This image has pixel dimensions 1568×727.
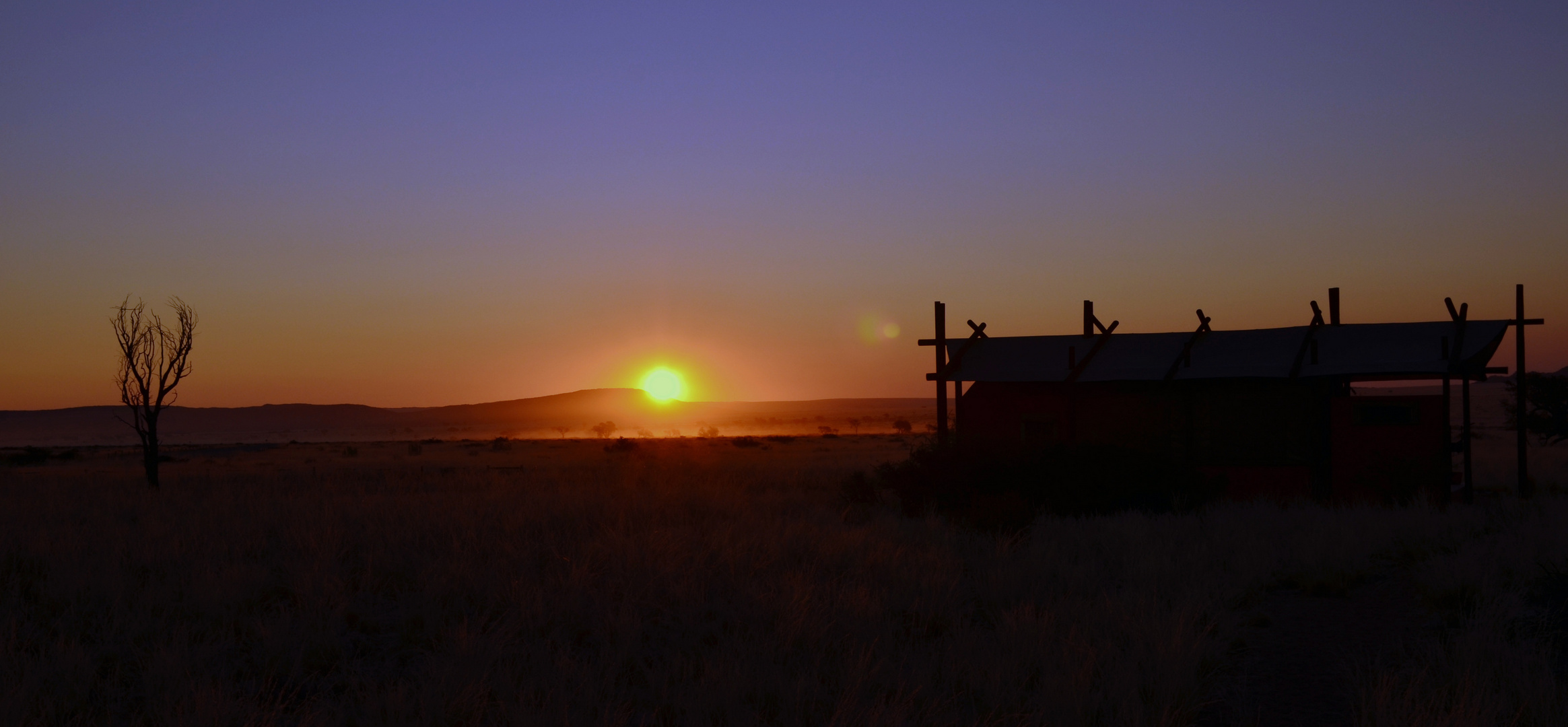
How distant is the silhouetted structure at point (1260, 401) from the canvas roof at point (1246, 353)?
0.10ft

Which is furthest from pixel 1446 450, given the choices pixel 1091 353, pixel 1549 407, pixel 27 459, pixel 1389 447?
pixel 27 459

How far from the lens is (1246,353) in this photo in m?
18.3

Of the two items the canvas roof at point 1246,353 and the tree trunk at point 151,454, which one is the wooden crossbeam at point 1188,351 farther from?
the tree trunk at point 151,454

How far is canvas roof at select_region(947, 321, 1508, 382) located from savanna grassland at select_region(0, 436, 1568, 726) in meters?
2.96

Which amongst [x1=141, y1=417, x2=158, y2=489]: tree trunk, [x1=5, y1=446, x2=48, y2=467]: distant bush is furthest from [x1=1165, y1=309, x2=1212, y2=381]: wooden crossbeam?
[x1=5, y1=446, x2=48, y2=467]: distant bush

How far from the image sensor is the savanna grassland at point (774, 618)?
6191mm

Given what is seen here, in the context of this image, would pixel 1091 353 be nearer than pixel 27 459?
Yes

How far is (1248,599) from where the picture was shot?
9430 millimetres

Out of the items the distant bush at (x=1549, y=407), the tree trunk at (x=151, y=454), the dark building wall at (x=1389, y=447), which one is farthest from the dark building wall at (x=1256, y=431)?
the distant bush at (x=1549, y=407)

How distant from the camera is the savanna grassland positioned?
20.3ft

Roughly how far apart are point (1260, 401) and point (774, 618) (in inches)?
532

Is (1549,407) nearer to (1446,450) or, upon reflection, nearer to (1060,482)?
(1446,450)

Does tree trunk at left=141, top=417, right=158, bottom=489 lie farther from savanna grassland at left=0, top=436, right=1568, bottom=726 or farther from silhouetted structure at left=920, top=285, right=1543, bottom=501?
silhouetted structure at left=920, top=285, right=1543, bottom=501

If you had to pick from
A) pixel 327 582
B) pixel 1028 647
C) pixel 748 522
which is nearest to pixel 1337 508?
pixel 748 522
